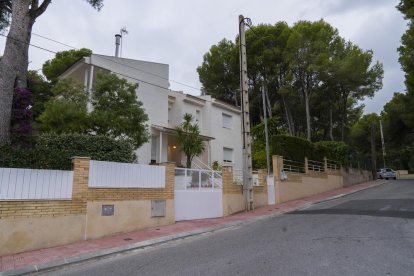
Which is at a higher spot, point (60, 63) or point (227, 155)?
point (60, 63)

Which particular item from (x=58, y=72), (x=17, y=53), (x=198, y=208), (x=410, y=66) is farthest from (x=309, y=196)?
(x=58, y=72)

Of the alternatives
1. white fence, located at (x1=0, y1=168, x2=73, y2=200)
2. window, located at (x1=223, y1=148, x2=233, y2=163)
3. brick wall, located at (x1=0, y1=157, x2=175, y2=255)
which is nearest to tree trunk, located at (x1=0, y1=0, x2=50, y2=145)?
white fence, located at (x1=0, y1=168, x2=73, y2=200)

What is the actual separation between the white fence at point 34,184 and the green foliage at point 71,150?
9.5 inches

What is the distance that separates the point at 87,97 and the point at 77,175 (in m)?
5.36

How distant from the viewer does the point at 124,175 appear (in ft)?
35.0

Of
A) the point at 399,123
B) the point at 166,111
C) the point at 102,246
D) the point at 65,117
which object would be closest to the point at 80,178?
the point at 102,246

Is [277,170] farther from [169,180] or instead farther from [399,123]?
[399,123]

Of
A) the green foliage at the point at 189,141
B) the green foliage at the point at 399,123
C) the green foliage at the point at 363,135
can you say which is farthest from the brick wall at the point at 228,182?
the green foliage at the point at 363,135

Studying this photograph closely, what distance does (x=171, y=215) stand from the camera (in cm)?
1202

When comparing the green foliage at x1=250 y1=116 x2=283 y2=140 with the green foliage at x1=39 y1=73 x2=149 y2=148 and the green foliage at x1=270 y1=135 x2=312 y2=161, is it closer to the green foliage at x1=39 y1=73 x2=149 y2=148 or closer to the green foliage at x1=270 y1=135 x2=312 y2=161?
the green foliage at x1=270 y1=135 x2=312 y2=161

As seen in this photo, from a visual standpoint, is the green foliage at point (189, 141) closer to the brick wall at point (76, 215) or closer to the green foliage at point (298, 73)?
the brick wall at point (76, 215)

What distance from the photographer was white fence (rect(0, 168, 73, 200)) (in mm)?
7928

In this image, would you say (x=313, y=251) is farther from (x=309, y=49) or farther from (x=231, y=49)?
(x=231, y=49)

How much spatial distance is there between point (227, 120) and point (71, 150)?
18.0 m
